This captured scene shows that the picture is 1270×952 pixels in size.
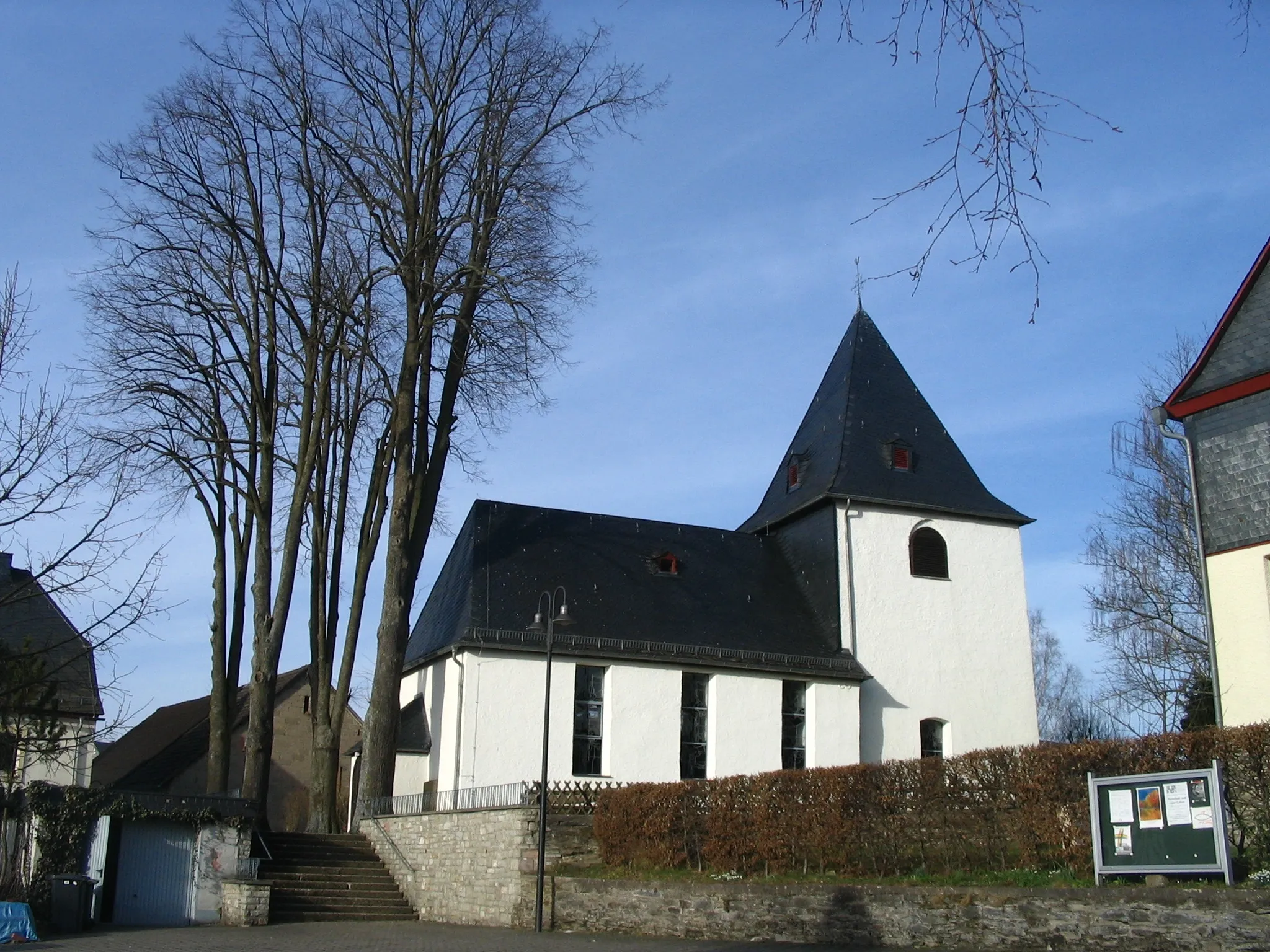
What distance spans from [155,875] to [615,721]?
9144 mm

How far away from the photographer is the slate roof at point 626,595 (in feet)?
85.8

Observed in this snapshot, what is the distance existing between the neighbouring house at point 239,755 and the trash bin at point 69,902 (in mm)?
17533

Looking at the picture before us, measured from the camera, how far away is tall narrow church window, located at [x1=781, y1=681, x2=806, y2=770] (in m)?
26.8

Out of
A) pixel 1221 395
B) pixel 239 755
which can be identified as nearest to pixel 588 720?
pixel 1221 395

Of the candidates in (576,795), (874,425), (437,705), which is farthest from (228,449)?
(874,425)

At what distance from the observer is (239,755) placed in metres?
40.2

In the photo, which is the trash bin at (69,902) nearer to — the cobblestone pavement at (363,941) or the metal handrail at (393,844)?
the cobblestone pavement at (363,941)

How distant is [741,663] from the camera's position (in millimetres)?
26656

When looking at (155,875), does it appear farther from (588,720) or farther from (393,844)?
(588,720)

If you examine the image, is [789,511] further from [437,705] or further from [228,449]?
[228,449]

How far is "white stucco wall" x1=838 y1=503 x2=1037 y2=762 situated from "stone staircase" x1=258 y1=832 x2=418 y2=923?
A: 10722 millimetres

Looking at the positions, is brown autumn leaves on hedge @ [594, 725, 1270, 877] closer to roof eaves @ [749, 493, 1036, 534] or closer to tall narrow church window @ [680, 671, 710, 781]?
tall narrow church window @ [680, 671, 710, 781]

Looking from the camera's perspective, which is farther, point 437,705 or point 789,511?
point 789,511

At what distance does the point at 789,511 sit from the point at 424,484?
946cm
